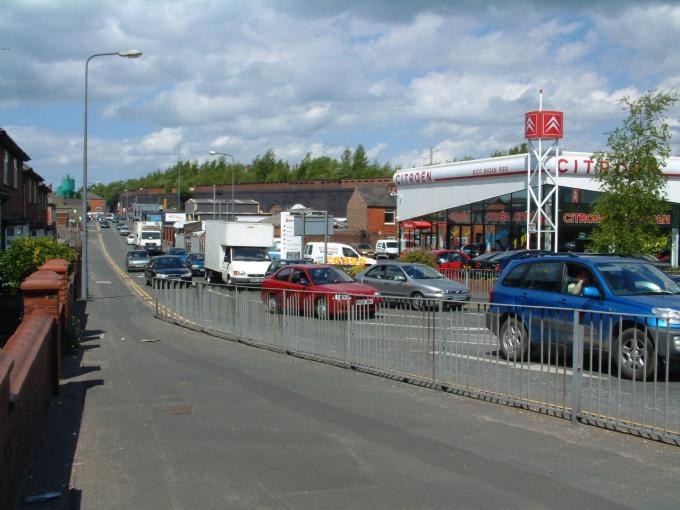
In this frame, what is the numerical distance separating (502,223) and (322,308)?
96.2ft

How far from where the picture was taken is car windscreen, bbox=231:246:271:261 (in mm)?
37000

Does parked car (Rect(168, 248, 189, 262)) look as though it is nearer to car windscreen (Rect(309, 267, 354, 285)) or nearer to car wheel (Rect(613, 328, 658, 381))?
car windscreen (Rect(309, 267, 354, 285))

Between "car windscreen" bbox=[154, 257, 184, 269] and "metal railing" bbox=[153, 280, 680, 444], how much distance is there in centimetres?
2635

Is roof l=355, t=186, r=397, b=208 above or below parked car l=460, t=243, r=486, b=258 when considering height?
above

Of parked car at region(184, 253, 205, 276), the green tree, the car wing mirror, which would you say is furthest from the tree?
the green tree

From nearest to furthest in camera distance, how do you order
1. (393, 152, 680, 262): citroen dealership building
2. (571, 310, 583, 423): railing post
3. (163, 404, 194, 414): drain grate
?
(571, 310, 583, 423): railing post < (163, 404, 194, 414): drain grate < (393, 152, 680, 262): citroen dealership building

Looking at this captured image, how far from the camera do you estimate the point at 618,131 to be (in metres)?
22.5

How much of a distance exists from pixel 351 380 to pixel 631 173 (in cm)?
1475

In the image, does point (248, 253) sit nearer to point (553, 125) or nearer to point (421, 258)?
point (421, 258)

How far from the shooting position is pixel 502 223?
40.1 meters

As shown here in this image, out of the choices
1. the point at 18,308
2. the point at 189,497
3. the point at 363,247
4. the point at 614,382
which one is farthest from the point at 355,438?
the point at 363,247

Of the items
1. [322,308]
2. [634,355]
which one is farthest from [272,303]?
[634,355]

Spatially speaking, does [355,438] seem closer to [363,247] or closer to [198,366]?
[198,366]

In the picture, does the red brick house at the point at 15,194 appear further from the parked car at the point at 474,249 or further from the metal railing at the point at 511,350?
the parked car at the point at 474,249
